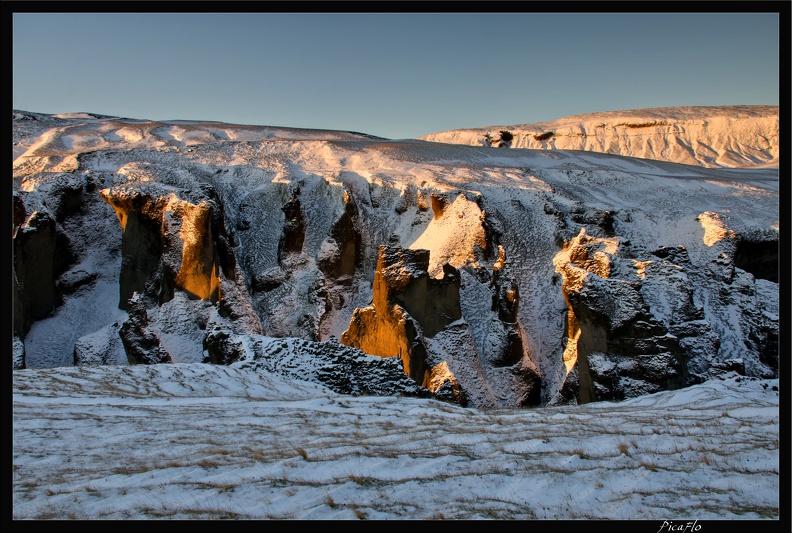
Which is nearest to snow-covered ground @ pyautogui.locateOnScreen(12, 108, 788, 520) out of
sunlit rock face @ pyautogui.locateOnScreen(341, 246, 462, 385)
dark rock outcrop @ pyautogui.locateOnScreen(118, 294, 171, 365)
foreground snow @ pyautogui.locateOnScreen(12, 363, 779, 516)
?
foreground snow @ pyautogui.locateOnScreen(12, 363, 779, 516)

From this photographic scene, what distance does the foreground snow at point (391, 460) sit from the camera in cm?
480

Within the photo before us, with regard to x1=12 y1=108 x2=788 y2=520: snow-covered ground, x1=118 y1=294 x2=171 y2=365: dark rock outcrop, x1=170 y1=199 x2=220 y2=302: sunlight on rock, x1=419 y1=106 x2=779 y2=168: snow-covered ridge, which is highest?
x1=419 y1=106 x2=779 y2=168: snow-covered ridge

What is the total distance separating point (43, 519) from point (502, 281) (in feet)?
80.2

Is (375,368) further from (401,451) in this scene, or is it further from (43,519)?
(43,519)

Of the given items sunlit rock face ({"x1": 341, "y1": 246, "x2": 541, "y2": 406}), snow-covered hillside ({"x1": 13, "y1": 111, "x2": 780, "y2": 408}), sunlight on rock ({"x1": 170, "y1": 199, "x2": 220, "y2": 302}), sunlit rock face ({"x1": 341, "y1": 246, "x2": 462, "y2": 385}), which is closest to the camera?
snow-covered hillside ({"x1": 13, "y1": 111, "x2": 780, "y2": 408})

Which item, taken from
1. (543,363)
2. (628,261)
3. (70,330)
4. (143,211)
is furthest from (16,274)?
(628,261)

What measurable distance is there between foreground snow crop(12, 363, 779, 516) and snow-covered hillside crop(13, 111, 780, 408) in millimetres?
6068

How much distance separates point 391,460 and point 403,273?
18456mm

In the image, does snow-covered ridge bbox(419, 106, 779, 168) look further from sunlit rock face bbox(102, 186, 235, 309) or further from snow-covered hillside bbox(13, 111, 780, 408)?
sunlit rock face bbox(102, 186, 235, 309)

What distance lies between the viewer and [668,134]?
76.1 meters

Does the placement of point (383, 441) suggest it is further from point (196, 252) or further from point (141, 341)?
point (196, 252)

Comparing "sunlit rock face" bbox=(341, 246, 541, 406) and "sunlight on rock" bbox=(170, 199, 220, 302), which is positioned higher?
"sunlight on rock" bbox=(170, 199, 220, 302)

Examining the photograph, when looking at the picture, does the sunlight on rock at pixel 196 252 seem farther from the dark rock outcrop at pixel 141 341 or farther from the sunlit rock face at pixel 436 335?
the sunlit rock face at pixel 436 335

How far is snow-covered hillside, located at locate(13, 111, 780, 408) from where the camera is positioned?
22.4 meters
